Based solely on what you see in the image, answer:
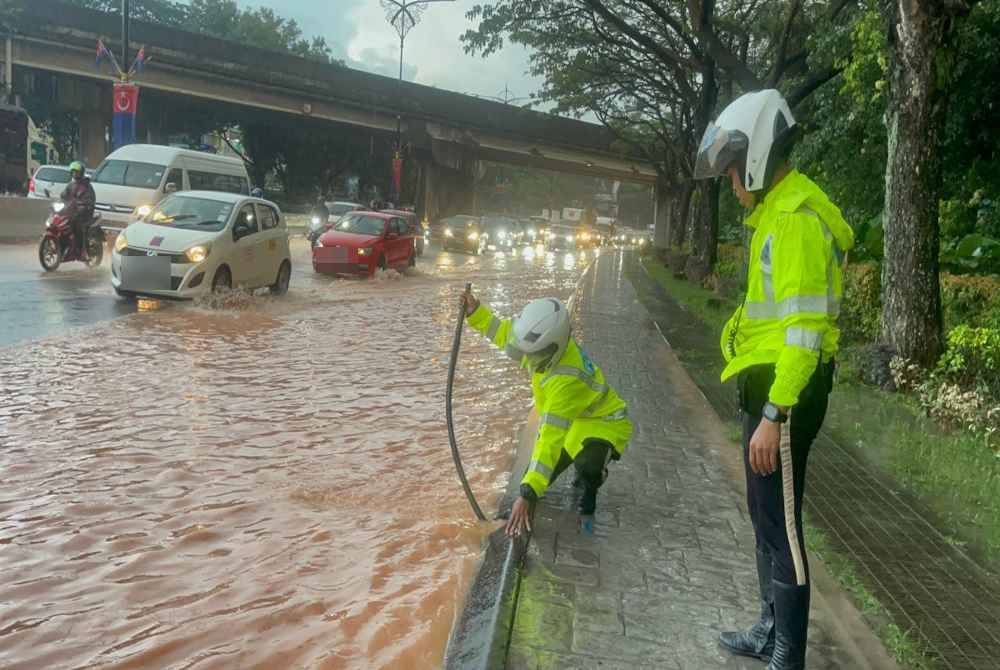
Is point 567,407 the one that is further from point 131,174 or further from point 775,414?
point 131,174

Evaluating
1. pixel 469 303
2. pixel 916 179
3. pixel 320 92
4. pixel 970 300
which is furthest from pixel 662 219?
pixel 469 303

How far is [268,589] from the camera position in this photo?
4.19 metres

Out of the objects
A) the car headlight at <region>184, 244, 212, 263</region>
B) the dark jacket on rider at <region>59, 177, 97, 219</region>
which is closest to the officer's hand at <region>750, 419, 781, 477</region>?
the car headlight at <region>184, 244, 212, 263</region>

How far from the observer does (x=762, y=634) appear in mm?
3467

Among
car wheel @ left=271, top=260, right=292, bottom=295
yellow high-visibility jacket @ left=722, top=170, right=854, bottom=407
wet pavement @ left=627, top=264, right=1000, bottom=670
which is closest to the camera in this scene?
yellow high-visibility jacket @ left=722, top=170, right=854, bottom=407

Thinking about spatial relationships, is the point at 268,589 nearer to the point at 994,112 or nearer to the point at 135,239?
the point at 135,239

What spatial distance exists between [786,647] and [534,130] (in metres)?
54.1

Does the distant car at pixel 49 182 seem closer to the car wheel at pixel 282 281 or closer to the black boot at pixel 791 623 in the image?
the car wheel at pixel 282 281

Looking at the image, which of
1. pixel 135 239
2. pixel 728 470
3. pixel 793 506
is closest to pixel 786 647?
pixel 793 506

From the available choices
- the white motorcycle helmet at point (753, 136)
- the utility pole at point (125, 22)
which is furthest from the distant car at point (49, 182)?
the white motorcycle helmet at point (753, 136)

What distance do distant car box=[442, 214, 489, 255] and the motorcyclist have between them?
21.2m

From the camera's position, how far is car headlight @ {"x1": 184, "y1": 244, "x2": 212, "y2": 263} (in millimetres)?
12438

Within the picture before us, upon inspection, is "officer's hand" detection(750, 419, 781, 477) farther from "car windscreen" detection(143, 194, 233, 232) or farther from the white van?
the white van

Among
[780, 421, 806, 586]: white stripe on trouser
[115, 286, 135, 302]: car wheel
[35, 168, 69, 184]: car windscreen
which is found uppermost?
[35, 168, 69, 184]: car windscreen
